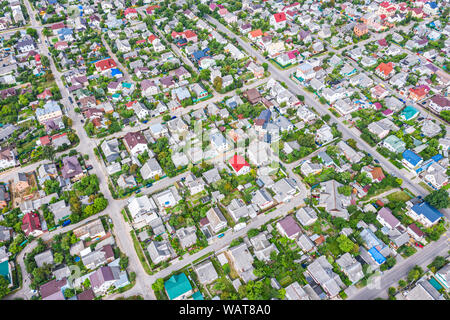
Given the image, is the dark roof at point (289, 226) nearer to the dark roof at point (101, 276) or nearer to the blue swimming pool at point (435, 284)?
the blue swimming pool at point (435, 284)

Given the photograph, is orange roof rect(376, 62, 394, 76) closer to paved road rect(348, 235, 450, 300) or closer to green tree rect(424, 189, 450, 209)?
green tree rect(424, 189, 450, 209)

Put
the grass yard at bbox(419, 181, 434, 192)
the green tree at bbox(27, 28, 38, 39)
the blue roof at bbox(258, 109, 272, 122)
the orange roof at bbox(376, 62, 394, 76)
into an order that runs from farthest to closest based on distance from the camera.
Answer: the green tree at bbox(27, 28, 38, 39)
the orange roof at bbox(376, 62, 394, 76)
the blue roof at bbox(258, 109, 272, 122)
the grass yard at bbox(419, 181, 434, 192)

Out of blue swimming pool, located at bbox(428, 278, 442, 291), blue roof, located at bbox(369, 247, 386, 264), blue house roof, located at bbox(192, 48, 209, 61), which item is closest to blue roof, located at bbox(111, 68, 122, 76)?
blue house roof, located at bbox(192, 48, 209, 61)

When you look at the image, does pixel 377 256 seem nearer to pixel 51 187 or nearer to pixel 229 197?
pixel 229 197

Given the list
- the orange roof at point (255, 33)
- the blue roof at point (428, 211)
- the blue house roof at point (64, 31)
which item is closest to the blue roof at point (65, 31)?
the blue house roof at point (64, 31)

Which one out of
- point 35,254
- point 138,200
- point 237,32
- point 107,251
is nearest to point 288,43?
point 237,32

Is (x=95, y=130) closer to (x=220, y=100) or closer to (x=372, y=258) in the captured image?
(x=220, y=100)

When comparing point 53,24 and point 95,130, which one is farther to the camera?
point 53,24
